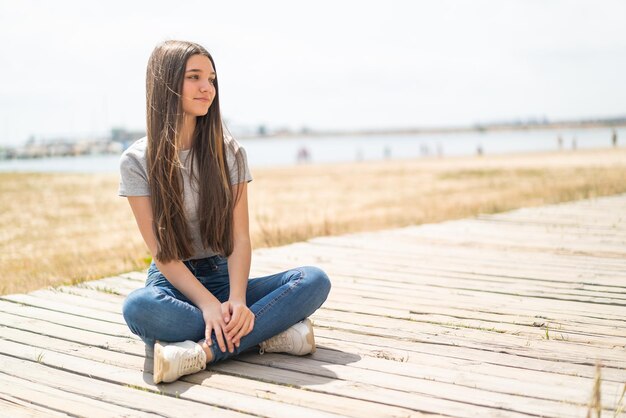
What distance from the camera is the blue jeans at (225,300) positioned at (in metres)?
2.91

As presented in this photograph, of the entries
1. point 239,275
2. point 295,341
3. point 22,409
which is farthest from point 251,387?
point 22,409

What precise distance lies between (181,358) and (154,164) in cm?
80

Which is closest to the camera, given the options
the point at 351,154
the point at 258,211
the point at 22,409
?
the point at 22,409

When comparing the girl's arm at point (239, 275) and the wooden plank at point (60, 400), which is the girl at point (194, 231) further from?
the wooden plank at point (60, 400)

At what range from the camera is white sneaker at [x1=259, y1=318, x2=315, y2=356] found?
2961 mm

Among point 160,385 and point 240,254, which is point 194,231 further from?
point 160,385

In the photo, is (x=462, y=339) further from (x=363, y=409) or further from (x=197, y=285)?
(x=197, y=285)

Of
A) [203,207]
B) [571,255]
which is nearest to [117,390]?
[203,207]

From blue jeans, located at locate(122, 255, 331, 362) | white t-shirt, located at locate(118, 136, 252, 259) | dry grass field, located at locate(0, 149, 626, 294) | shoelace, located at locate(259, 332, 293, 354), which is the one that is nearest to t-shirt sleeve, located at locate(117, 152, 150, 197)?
white t-shirt, located at locate(118, 136, 252, 259)

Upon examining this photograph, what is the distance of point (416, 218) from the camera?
29.3 ft

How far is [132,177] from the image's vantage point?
300cm

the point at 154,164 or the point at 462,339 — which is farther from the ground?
the point at 154,164

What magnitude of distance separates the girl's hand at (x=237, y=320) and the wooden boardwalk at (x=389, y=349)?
134 millimetres

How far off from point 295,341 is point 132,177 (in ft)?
3.13
